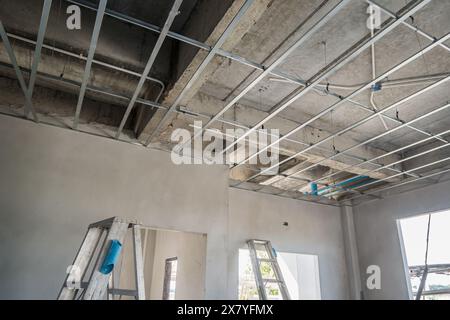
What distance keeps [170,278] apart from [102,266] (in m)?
4.75

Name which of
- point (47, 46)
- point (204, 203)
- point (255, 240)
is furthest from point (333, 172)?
point (47, 46)

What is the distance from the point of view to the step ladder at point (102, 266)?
219 centimetres

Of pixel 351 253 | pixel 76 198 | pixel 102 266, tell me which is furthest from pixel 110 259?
pixel 351 253

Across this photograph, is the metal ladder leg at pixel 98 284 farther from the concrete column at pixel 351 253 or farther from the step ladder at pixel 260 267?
the concrete column at pixel 351 253

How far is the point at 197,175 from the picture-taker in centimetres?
501

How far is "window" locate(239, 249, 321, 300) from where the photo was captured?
674 cm

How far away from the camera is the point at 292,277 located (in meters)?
7.88

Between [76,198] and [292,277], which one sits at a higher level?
[76,198]

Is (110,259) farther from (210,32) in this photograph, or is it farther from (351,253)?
(351,253)

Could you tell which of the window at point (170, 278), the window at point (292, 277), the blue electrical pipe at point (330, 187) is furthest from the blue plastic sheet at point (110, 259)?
the blue electrical pipe at point (330, 187)

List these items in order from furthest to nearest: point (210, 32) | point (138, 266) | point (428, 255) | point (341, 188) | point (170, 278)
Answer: point (170, 278) → point (341, 188) → point (428, 255) → point (210, 32) → point (138, 266)

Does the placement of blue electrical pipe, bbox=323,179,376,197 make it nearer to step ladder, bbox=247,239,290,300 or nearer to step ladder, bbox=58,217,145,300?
step ladder, bbox=247,239,290,300

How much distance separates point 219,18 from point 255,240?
4.39 meters

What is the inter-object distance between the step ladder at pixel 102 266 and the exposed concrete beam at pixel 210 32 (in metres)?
1.58
